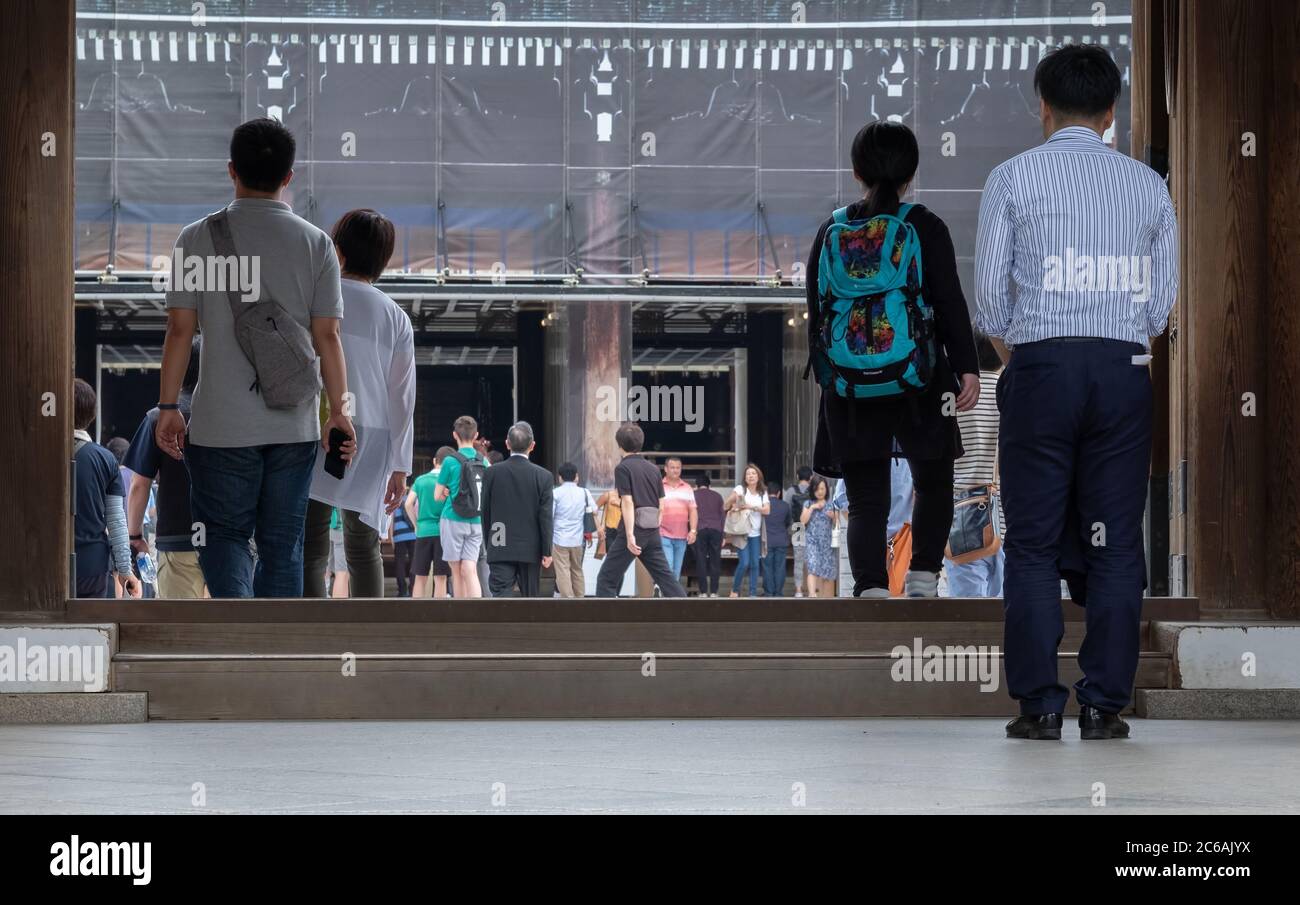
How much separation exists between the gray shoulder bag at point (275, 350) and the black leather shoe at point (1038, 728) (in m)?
2.20

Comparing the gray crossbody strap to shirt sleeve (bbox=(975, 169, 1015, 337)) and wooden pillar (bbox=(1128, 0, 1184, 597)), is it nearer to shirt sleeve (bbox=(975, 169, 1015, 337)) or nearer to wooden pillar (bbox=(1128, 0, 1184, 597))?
shirt sleeve (bbox=(975, 169, 1015, 337))

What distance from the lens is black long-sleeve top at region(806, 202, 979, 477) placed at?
18.2 feet

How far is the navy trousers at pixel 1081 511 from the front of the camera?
14.8 feet

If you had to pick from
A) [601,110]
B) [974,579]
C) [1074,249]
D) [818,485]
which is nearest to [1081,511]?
[1074,249]

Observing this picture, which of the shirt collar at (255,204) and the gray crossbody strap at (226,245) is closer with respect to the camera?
the gray crossbody strap at (226,245)

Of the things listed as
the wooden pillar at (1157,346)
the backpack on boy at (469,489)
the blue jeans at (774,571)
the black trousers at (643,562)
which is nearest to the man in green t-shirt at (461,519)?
the backpack on boy at (469,489)

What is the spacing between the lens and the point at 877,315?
5.50 meters

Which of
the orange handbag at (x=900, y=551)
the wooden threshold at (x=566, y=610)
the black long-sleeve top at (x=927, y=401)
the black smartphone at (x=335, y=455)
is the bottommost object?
the wooden threshold at (x=566, y=610)

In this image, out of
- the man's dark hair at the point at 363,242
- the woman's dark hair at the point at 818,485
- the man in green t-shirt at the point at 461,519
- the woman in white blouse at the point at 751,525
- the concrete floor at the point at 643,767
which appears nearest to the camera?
the concrete floor at the point at 643,767

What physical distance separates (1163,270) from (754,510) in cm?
1578

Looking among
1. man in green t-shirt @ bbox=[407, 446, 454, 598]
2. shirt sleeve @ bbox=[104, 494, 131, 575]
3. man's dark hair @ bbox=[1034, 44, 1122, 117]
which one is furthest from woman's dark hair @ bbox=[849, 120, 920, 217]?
A: man in green t-shirt @ bbox=[407, 446, 454, 598]

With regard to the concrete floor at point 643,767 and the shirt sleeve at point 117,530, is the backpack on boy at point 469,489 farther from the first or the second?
the concrete floor at point 643,767

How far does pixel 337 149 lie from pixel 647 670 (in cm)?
1815
